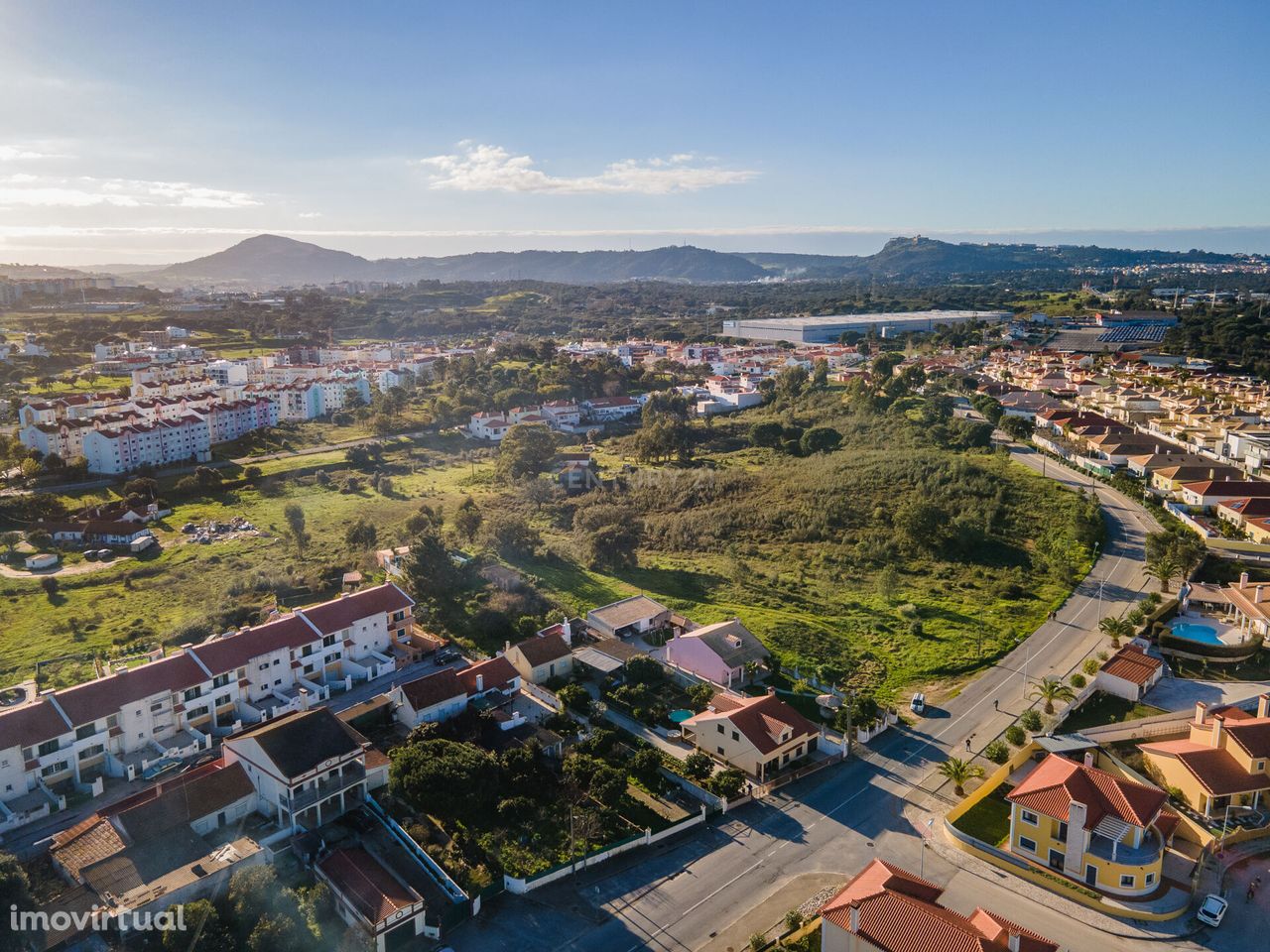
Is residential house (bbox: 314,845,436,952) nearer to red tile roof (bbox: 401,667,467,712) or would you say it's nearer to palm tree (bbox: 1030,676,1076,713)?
red tile roof (bbox: 401,667,467,712)

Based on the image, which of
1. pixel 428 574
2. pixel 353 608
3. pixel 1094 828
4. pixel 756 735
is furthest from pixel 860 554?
pixel 353 608

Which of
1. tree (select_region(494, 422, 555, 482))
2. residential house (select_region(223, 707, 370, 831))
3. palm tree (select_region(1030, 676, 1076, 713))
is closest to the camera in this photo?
residential house (select_region(223, 707, 370, 831))

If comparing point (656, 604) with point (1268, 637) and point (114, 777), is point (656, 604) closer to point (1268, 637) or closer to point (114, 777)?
point (114, 777)

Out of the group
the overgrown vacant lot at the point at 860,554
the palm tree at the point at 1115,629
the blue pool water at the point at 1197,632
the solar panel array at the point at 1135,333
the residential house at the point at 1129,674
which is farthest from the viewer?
the solar panel array at the point at 1135,333

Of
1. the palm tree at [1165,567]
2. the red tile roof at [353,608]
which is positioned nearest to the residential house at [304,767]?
the red tile roof at [353,608]

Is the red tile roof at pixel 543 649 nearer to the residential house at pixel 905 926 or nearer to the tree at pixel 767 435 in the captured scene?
the residential house at pixel 905 926

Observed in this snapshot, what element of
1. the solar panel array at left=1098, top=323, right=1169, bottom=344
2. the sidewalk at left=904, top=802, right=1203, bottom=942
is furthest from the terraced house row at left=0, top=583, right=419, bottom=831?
the solar panel array at left=1098, top=323, right=1169, bottom=344
